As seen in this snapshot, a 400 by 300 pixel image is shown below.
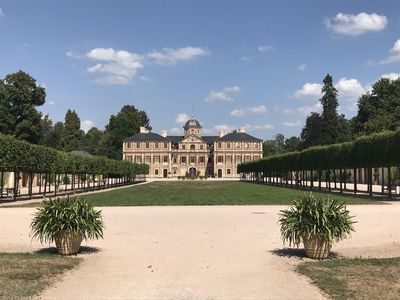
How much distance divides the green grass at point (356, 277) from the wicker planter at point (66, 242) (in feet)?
16.8

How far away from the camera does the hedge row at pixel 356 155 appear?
36.1 metres

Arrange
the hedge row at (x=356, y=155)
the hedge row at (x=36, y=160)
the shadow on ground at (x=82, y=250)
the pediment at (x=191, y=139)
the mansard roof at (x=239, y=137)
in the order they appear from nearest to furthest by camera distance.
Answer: the shadow on ground at (x=82, y=250)
the hedge row at (x=36, y=160)
the hedge row at (x=356, y=155)
the mansard roof at (x=239, y=137)
the pediment at (x=191, y=139)

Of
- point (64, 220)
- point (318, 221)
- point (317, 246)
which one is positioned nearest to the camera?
point (318, 221)

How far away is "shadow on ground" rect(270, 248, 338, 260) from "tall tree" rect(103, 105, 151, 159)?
13514 cm

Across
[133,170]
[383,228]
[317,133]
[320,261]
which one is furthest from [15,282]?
[317,133]

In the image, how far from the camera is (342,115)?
12962cm

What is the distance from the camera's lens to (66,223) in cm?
1094

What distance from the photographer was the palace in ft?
489

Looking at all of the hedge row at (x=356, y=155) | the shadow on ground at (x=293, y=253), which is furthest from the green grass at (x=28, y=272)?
the hedge row at (x=356, y=155)

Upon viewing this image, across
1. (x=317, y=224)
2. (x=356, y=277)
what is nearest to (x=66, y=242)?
(x=317, y=224)

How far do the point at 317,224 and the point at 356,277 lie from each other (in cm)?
177

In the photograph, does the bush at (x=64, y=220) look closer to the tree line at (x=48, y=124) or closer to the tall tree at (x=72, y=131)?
the tree line at (x=48, y=124)

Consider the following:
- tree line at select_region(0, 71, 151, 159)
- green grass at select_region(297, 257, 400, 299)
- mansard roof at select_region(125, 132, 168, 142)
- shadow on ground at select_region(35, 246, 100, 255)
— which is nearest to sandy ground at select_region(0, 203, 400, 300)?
shadow on ground at select_region(35, 246, 100, 255)

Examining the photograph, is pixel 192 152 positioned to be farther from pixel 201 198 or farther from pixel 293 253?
pixel 293 253
